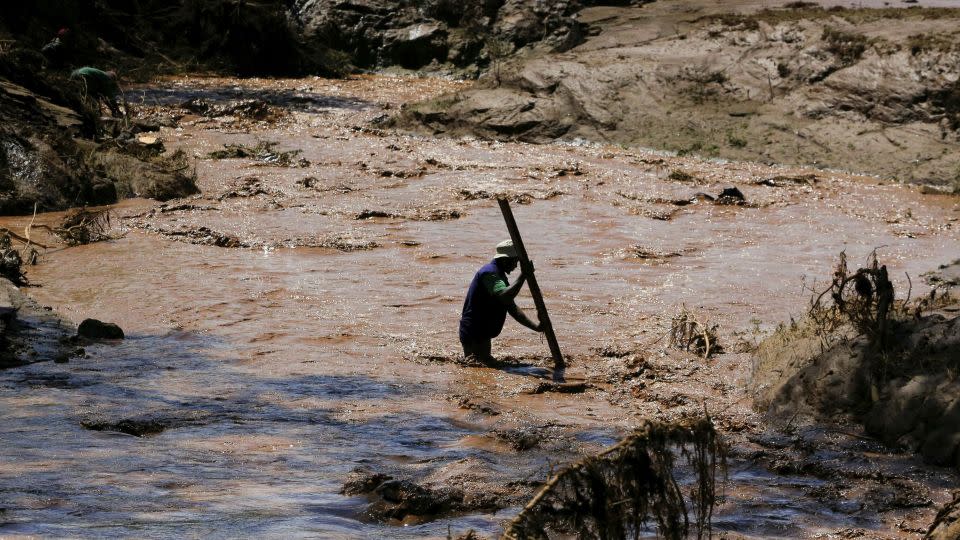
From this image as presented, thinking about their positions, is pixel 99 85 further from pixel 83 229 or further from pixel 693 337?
pixel 693 337

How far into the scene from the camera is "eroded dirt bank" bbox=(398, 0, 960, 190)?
17.8 meters

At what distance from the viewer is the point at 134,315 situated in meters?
10.2

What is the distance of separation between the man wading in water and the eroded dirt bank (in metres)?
10.3

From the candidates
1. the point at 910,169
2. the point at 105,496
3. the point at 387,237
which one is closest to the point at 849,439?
the point at 105,496

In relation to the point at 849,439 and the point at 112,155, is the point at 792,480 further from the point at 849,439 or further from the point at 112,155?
the point at 112,155

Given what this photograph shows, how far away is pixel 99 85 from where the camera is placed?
18734mm

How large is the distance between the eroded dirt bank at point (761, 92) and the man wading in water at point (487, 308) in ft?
33.9

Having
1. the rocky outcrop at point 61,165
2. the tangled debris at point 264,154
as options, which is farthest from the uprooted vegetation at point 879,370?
the tangled debris at point 264,154

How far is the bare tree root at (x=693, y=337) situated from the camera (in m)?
9.10

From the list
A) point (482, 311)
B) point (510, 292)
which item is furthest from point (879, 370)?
point (482, 311)

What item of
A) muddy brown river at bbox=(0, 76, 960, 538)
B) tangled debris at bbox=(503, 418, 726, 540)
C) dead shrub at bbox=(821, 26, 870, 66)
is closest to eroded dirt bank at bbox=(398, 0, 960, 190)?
dead shrub at bbox=(821, 26, 870, 66)

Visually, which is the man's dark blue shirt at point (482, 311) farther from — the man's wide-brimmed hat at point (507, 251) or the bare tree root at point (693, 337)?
the bare tree root at point (693, 337)

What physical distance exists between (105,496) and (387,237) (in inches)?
341

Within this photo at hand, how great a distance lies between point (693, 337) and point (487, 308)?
186cm
